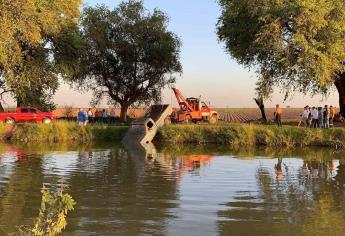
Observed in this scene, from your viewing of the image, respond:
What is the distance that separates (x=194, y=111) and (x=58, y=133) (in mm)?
18252

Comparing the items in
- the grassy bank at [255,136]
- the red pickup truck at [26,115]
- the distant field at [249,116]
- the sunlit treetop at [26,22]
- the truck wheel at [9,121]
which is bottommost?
the grassy bank at [255,136]

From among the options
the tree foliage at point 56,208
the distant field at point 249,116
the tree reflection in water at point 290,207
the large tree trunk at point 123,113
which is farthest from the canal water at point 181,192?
the distant field at point 249,116

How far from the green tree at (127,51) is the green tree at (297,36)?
1398cm

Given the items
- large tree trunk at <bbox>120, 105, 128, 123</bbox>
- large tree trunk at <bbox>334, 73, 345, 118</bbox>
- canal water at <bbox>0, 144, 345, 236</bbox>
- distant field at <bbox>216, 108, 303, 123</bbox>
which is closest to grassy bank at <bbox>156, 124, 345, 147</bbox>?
canal water at <bbox>0, 144, 345, 236</bbox>

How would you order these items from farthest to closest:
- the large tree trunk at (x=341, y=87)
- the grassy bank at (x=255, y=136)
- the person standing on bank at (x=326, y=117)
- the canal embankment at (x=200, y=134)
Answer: the large tree trunk at (x=341, y=87)
the person standing on bank at (x=326, y=117)
the canal embankment at (x=200, y=134)
the grassy bank at (x=255, y=136)

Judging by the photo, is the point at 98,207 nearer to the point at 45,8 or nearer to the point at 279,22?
the point at 279,22

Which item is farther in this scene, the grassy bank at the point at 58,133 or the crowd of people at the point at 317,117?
the crowd of people at the point at 317,117

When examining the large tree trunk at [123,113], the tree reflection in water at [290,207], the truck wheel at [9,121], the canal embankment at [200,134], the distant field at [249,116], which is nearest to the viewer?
the tree reflection in water at [290,207]

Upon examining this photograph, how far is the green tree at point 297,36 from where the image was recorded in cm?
3797

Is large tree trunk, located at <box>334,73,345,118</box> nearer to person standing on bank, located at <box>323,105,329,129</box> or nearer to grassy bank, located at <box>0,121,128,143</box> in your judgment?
person standing on bank, located at <box>323,105,329,129</box>

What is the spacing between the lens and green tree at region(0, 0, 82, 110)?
38281 mm

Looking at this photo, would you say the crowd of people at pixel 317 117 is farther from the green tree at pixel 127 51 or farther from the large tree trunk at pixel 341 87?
the green tree at pixel 127 51

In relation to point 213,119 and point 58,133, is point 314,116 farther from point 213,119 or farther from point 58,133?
point 58,133

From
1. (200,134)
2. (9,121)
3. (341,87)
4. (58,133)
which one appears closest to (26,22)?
(9,121)
